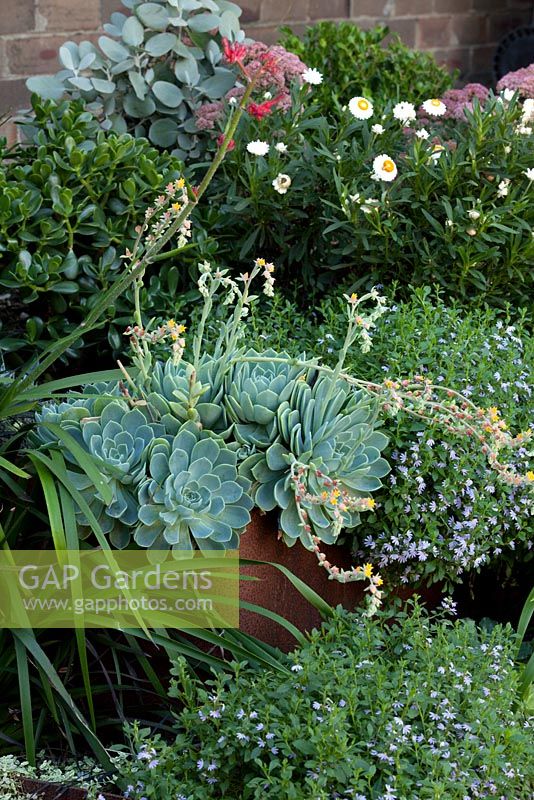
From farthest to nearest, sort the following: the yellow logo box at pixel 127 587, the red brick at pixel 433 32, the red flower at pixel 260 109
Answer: the red brick at pixel 433 32 < the red flower at pixel 260 109 < the yellow logo box at pixel 127 587

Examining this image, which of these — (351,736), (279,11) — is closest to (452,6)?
(279,11)

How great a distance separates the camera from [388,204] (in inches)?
125

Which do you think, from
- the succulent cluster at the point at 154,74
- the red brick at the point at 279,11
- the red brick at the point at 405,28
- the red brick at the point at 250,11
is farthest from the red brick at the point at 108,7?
the red brick at the point at 405,28

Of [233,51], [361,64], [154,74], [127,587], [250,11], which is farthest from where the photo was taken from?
[250,11]

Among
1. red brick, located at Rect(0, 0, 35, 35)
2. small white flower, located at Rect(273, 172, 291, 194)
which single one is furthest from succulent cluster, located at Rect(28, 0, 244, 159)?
red brick, located at Rect(0, 0, 35, 35)

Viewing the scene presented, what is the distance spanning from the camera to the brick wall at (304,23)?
465 cm

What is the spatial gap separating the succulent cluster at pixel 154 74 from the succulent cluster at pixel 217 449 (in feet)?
5.34

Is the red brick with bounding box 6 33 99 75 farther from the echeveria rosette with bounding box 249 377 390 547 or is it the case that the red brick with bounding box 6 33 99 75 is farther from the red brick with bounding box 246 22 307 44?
the echeveria rosette with bounding box 249 377 390 547

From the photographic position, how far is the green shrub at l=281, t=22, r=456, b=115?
4516 mm

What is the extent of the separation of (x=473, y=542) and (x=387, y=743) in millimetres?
840

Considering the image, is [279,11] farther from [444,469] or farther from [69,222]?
[444,469]

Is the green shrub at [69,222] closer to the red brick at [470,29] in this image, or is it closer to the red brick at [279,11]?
the red brick at [279,11]

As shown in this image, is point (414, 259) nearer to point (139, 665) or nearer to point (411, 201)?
point (411, 201)

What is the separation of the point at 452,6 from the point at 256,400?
4.29 m
